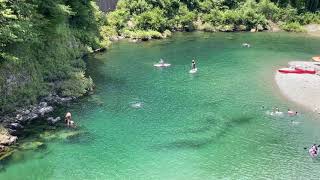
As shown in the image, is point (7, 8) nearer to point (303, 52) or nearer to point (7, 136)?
point (7, 136)

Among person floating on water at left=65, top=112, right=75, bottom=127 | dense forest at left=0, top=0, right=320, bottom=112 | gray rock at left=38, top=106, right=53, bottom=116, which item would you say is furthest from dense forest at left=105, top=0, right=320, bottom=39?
person floating on water at left=65, top=112, right=75, bottom=127

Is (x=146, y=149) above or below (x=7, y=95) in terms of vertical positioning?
below

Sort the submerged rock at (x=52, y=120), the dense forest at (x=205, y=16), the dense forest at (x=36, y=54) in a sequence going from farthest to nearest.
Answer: the dense forest at (x=205, y=16), the submerged rock at (x=52, y=120), the dense forest at (x=36, y=54)

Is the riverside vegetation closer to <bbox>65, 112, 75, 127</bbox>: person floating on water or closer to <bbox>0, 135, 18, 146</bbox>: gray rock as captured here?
<bbox>65, 112, 75, 127</bbox>: person floating on water

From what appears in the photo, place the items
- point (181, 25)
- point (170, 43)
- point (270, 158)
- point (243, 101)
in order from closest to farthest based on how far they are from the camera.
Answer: point (270, 158) < point (243, 101) < point (170, 43) < point (181, 25)

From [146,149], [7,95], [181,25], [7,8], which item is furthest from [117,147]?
[181,25]

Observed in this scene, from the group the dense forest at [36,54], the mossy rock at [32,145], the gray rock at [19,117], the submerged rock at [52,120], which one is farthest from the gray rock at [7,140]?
the submerged rock at [52,120]

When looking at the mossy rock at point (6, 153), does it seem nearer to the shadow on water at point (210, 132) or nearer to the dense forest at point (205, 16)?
the shadow on water at point (210, 132)
